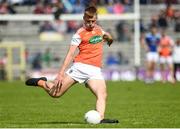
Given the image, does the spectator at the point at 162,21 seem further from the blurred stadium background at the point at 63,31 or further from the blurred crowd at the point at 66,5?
the blurred crowd at the point at 66,5

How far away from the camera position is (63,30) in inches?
1738

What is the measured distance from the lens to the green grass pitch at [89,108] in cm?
1529

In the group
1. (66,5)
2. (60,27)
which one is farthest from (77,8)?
(60,27)

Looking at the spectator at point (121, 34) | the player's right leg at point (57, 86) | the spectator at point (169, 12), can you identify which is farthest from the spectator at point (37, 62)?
the player's right leg at point (57, 86)

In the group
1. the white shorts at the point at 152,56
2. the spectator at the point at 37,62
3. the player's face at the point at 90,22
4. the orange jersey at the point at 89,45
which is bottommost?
the orange jersey at the point at 89,45

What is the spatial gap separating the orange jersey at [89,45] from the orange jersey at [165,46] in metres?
22.6

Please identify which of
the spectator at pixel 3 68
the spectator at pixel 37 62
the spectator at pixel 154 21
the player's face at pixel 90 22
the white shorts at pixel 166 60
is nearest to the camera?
the player's face at pixel 90 22

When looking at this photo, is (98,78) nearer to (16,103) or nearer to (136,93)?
(16,103)

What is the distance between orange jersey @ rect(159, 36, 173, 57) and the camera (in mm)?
37812

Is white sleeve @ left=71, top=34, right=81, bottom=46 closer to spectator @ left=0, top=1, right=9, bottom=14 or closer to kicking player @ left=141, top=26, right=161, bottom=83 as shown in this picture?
kicking player @ left=141, top=26, right=161, bottom=83

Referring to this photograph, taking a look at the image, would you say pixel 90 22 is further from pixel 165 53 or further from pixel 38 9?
pixel 38 9

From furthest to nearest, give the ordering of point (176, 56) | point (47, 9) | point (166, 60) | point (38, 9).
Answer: point (47, 9), point (38, 9), point (176, 56), point (166, 60)

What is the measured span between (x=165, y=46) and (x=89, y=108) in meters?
17.7

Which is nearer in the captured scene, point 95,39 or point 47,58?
point 95,39
